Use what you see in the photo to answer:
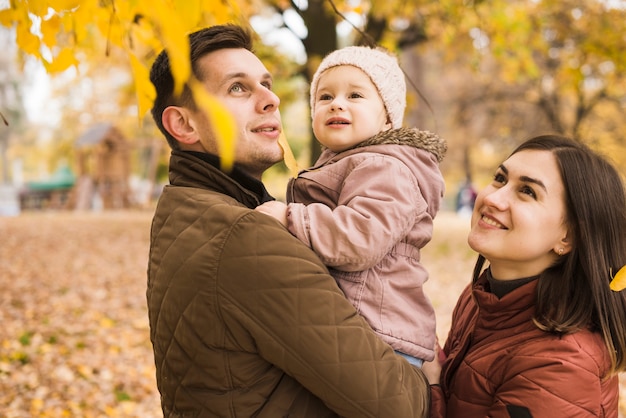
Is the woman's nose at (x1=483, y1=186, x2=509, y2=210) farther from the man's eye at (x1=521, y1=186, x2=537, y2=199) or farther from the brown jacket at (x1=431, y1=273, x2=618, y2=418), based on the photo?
the brown jacket at (x1=431, y1=273, x2=618, y2=418)

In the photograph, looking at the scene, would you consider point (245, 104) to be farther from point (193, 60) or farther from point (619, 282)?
point (619, 282)

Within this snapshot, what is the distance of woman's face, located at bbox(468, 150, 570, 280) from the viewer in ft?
6.64

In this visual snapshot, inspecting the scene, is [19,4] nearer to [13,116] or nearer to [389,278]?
[389,278]

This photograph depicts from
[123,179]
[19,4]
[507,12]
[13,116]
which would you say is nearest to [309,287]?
[19,4]

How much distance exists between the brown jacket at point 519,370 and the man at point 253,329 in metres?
0.17

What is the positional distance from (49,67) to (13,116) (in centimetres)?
4204

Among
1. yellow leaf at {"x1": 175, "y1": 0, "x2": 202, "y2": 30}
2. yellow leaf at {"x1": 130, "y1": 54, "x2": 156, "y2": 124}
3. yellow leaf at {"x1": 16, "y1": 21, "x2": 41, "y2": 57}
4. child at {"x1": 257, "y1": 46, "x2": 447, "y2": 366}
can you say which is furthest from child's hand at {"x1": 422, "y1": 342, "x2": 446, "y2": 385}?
yellow leaf at {"x1": 16, "y1": 21, "x2": 41, "y2": 57}

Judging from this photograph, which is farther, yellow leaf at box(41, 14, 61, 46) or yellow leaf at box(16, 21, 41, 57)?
yellow leaf at box(41, 14, 61, 46)

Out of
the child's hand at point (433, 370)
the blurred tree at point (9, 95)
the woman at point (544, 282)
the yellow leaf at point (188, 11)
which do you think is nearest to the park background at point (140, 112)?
the yellow leaf at point (188, 11)

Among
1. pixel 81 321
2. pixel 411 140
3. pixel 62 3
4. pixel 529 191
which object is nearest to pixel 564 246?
pixel 529 191

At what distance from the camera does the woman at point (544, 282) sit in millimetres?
1887

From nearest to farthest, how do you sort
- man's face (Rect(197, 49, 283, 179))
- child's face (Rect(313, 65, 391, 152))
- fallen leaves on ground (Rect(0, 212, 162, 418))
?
1. man's face (Rect(197, 49, 283, 179))
2. child's face (Rect(313, 65, 391, 152))
3. fallen leaves on ground (Rect(0, 212, 162, 418))

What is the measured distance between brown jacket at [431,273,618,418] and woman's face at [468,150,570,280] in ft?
0.35

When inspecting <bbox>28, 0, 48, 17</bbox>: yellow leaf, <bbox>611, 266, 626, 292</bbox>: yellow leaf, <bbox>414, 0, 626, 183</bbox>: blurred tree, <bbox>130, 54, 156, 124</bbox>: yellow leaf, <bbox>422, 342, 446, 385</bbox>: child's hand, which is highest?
<bbox>414, 0, 626, 183</bbox>: blurred tree
